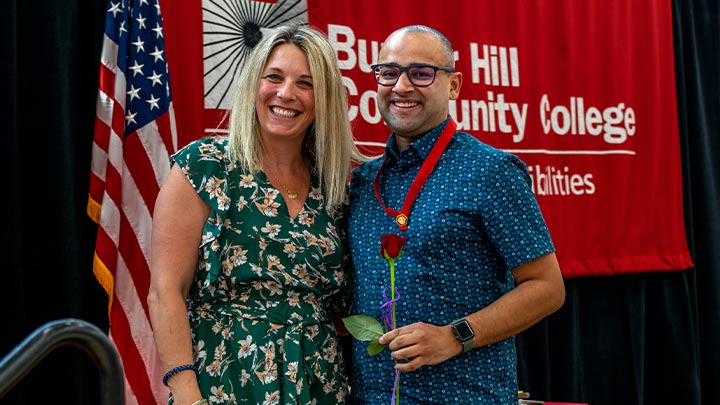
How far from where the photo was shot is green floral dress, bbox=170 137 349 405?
5.79ft

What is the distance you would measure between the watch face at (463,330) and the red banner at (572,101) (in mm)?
1838

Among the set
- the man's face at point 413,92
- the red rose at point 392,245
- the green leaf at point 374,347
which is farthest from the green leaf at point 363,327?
the man's face at point 413,92

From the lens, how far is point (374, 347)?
1653 mm

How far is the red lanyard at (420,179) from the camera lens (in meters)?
1.81

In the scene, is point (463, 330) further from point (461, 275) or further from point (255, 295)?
point (255, 295)

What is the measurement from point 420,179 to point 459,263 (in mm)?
216

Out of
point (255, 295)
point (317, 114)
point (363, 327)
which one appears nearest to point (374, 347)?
point (363, 327)

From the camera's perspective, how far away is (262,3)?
3.20 metres

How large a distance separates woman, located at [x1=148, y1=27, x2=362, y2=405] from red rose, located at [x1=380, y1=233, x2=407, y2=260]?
180 mm

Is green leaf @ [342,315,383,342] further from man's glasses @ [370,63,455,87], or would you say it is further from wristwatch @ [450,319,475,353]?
man's glasses @ [370,63,455,87]

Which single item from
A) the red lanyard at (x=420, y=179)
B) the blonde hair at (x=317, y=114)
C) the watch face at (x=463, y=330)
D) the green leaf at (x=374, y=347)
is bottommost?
the green leaf at (x=374, y=347)

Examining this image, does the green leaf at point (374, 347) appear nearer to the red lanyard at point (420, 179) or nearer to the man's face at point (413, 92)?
the red lanyard at point (420, 179)

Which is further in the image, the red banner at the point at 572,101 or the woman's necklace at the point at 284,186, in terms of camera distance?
the red banner at the point at 572,101

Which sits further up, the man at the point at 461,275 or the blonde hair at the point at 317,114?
the blonde hair at the point at 317,114
